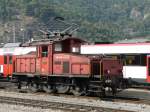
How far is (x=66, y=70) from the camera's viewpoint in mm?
24469

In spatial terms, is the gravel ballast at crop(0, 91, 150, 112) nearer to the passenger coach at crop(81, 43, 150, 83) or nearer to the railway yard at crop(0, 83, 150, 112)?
the railway yard at crop(0, 83, 150, 112)

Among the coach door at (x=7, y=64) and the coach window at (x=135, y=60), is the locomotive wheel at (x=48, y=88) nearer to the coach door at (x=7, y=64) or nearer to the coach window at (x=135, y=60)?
the coach window at (x=135, y=60)

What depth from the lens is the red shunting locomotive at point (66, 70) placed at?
22.8m

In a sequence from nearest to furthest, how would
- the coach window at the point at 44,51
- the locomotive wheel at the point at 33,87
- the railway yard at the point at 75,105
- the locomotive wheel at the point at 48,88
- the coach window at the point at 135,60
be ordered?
1. the railway yard at the point at 75,105
2. the coach window at the point at 44,51
3. the locomotive wheel at the point at 48,88
4. the locomotive wheel at the point at 33,87
5. the coach window at the point at 135,60

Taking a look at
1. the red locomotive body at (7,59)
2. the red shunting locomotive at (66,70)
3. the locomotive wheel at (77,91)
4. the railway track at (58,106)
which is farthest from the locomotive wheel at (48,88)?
the red locomotive body at (7,59)

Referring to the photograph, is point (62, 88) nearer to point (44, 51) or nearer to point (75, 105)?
point (44, 51)

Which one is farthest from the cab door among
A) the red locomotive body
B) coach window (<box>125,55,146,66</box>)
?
the red locomotive body

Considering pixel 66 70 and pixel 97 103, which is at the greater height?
pixel 66 70

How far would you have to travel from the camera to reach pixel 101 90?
882 inches

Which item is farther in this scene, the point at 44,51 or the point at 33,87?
the point at 33,87

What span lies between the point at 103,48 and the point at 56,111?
14.9 metres

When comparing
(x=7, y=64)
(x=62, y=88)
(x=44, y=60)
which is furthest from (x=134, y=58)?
(x=7, y=64)

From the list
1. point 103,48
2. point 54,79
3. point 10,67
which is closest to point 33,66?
point 54,79

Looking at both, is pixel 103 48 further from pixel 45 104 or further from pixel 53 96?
pixel 45 104
